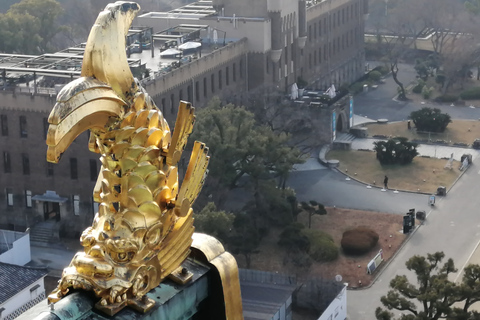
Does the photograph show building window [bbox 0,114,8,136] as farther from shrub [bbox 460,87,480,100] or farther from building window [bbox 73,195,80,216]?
shrub [bbox 460,87,480,100]

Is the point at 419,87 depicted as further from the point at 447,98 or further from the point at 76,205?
the point at 76,205

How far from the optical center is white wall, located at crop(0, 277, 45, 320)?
177 ft

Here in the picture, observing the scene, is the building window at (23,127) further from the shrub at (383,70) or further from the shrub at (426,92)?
the shrub at (383,70)

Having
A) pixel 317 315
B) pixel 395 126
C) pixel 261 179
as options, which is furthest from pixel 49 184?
pixel 395 126

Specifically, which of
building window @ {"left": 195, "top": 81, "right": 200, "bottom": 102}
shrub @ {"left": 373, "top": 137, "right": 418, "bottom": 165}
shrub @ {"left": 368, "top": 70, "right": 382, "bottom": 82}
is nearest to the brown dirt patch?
shrub @ {"left": 373, "top": 137, "right": 418, "bottom": 165}

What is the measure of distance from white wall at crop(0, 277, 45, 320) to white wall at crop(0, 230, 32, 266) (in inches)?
391

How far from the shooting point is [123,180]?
1595 cm

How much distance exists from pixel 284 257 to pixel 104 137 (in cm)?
5530

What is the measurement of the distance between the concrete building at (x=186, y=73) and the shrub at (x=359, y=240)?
18425mm

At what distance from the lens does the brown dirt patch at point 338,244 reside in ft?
226

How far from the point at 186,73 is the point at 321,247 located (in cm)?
2250

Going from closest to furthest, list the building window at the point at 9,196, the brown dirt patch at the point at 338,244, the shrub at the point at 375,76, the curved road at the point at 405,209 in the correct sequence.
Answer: the curved road at the point at 405,209
the brown dirt patch at the point at 338,244
the building window at the point at 9,196
the shrub at the point at 375,76

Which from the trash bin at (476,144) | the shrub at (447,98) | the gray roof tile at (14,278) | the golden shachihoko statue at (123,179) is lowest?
the trash bin at (476,144)

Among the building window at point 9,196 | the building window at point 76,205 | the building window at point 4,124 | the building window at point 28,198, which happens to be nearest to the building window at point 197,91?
the building window at point 76,205
